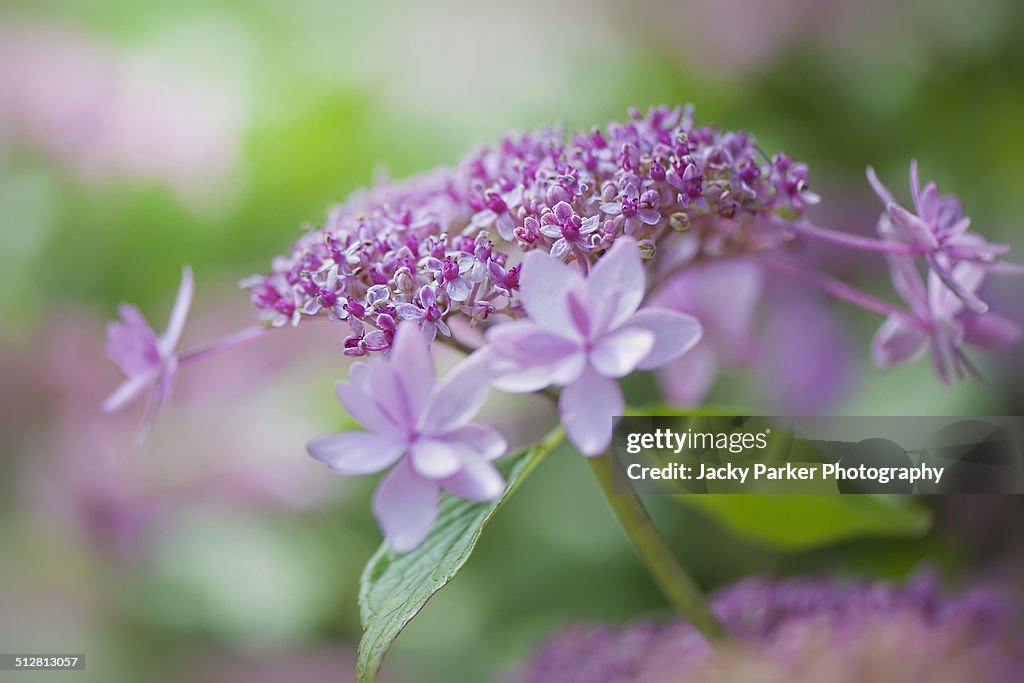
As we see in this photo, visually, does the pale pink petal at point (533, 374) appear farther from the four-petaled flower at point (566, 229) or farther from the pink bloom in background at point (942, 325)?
the pink bloom in background at point (942, 325)

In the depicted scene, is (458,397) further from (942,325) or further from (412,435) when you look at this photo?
(942,325)

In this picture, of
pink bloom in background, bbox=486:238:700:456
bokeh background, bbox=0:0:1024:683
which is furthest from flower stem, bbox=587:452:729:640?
bokeh background, bbox=0:0:1024:683

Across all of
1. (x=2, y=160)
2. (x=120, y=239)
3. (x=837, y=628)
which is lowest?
(x=837, y=628)

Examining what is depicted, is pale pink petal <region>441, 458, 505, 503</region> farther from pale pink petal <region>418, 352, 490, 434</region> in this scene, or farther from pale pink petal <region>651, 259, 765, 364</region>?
pale pink petal <region>651, 259, 765, 364</region>

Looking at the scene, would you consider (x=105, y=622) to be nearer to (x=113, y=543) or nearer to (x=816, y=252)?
(x=113, y=543)

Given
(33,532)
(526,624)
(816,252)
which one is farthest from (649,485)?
(33,532)

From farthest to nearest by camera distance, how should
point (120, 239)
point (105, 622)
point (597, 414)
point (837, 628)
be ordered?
point (120, 239) < point (105, 622) < point (837, 628) < point (597, 414)

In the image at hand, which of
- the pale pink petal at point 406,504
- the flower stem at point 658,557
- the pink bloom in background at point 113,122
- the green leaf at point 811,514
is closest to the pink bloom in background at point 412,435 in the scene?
the pale pink petal at point 406,504

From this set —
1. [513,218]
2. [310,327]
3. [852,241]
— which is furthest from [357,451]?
[310,327]
